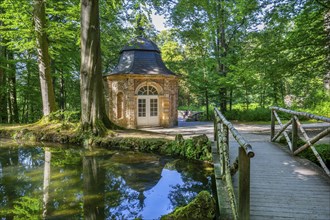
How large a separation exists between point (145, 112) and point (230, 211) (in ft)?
41.1

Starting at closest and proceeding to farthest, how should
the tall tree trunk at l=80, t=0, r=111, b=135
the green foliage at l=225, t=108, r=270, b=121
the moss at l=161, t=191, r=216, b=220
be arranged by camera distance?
the moss at l=161, t=191, r=216, b=220, the tall tree trunk at l=80, t=0, r=111, b=135, the green foliage at l=225, t=108, r=270, b=121

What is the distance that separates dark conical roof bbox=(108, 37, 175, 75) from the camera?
15.2 m

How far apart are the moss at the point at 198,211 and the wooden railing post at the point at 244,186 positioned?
124cm

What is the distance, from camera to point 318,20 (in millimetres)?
7336

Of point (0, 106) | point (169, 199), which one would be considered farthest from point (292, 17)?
point (0, 106)

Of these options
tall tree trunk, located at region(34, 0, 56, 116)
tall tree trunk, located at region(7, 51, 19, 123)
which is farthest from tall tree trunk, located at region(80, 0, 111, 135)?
tall tree trunk, located at region(7, 51, 19, 123)

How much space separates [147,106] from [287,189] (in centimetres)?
1217

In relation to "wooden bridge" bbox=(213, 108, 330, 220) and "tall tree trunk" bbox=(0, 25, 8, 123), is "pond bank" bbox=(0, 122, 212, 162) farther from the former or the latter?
"tall tree trunk" bbox=(0, 25, 8, 123)

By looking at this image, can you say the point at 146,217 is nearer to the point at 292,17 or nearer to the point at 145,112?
the point at 292,17

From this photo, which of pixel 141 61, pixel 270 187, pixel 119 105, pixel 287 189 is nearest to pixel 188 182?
pixel 270 187

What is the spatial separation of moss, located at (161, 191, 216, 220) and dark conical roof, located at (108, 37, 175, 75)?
11.7 metres

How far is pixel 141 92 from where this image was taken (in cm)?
1531

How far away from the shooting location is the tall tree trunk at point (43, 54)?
10.7 m

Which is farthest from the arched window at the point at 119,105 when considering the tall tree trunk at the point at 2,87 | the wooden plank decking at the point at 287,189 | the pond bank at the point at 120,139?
the wooden plank decking at the point at 287,189
